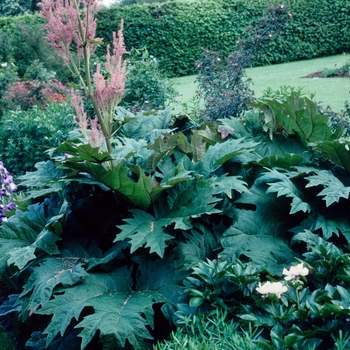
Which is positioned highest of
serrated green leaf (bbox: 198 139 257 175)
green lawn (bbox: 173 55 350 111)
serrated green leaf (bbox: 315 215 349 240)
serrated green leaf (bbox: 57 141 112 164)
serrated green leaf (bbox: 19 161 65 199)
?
serrated green leaf (bbox: 57 141 112 164)

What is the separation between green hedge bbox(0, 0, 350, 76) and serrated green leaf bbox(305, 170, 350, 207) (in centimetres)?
1470

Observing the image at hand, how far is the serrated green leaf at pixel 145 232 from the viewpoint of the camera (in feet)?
7.52

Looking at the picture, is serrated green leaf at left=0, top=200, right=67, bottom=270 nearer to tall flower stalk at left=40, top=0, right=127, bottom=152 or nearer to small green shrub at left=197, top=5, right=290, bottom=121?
tall flower stalk at left=40, top=0, right=127, bottom=152

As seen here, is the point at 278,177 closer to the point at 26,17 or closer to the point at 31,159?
the point at 31,159

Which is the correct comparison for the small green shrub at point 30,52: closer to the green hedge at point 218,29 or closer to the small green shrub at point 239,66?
the green hedge at point 218,29

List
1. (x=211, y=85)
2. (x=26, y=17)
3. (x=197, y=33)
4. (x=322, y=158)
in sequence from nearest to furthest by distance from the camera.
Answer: (x=322, y=158) → (x=211, y=85) → (x=26, y=17) → (x=197, y=33)

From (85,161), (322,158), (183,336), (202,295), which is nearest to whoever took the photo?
(183,336)

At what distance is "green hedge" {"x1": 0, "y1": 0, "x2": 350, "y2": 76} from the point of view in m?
16.7

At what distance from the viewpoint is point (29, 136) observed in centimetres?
640

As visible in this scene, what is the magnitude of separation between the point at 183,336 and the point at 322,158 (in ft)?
5.19

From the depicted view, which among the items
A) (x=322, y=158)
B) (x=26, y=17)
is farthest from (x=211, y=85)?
(x=26, y=17)

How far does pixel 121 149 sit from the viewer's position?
2.96 metres

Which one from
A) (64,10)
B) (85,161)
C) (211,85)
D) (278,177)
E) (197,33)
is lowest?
(197,33)

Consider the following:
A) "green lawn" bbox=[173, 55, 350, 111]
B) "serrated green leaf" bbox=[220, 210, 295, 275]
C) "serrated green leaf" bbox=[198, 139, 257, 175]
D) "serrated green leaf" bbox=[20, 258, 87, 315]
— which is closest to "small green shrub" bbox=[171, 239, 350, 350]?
"serrated green leaf" bbox=[220, 210, 295, 275]
